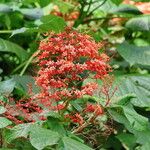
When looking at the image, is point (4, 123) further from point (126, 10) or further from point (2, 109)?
point (126, 10)

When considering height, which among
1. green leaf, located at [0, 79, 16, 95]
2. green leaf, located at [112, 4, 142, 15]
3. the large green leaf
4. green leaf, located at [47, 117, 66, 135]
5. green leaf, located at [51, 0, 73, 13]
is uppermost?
green leaf, located at [51, 0, 73, 13]

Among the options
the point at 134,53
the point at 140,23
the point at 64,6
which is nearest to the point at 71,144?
the point at 134,53

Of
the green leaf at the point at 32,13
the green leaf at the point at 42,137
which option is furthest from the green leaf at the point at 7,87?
the green leaf at the point at 32,13

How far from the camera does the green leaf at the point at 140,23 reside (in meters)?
2.30

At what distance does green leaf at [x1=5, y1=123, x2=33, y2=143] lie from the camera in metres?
1.27

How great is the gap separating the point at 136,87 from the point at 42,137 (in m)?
0.75

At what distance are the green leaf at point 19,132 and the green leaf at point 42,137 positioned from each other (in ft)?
0.09

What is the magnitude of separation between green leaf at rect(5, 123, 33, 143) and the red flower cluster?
0.11 metres

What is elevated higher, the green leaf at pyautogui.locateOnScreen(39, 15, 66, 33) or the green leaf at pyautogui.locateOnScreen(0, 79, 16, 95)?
the green leaf at pyautogui.locateOnScreen(39, 15, 66, 33)

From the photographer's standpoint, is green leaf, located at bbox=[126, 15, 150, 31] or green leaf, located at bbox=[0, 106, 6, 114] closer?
green leaf, located at bbox=[0, 106, 6, 114]

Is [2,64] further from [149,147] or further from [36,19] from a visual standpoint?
[149,147]

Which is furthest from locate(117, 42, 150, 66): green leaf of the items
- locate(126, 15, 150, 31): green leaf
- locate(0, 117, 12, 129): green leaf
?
locate(0, 117, 12, 129): green leaf

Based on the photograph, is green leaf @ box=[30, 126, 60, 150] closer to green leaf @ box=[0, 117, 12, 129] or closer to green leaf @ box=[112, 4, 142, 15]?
green leaf @ box=[0, 117, 12, 129]

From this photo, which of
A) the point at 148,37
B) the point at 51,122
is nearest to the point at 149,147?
the point at 51,122
